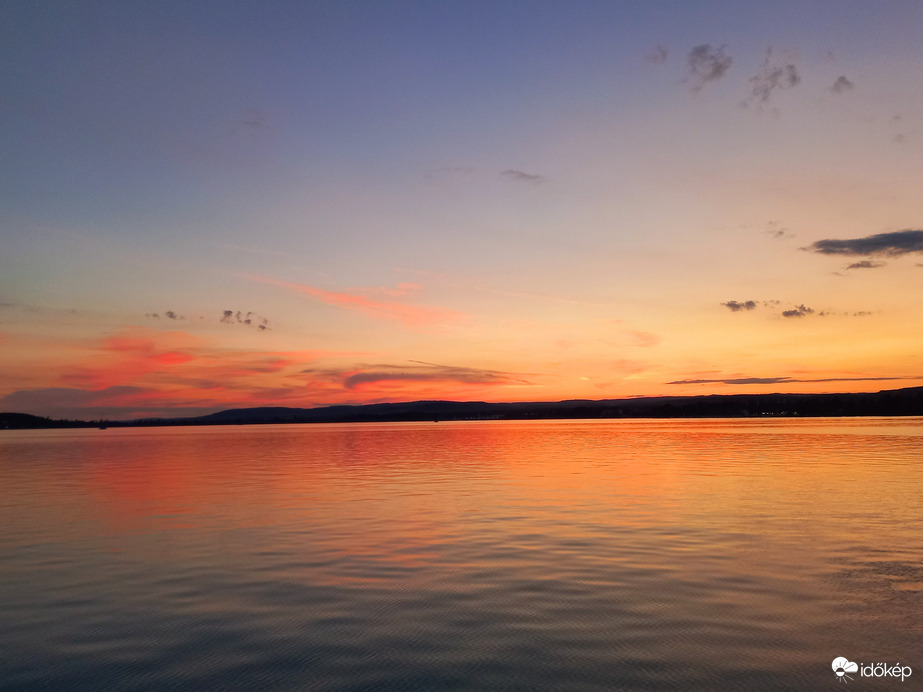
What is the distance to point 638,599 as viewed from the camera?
1455 cm

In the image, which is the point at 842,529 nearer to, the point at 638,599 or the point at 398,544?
the point at 638,599

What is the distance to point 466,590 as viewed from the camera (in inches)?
616

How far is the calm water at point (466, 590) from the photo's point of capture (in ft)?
35.6

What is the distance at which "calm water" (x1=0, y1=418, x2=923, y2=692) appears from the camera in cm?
1085

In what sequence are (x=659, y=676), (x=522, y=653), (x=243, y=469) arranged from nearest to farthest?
(x=659, y=676)
(x=522, y=653)
(x=243, y=469)

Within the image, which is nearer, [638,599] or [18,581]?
[638,599]

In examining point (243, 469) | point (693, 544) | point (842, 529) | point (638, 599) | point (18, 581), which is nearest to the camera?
point (638, 599)

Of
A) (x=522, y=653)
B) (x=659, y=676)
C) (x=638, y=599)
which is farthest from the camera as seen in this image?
(x=638, y=599)

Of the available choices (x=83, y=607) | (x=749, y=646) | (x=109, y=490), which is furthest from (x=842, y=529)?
(x=109, y=490)

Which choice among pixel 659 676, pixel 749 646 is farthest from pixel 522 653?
pixel 749 646

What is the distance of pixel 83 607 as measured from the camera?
1492 centimetres

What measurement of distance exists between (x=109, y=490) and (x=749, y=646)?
38164 millimetres

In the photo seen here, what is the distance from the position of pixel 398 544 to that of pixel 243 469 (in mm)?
35930

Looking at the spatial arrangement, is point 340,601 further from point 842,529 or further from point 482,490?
point 482,490
